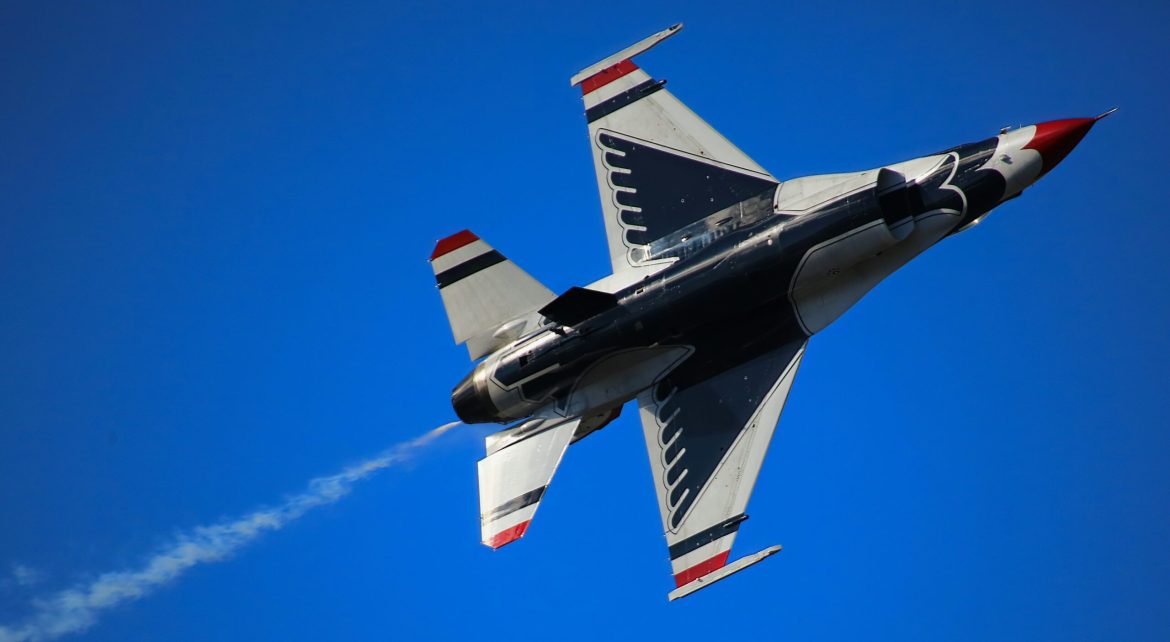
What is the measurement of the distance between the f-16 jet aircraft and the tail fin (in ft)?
0.10

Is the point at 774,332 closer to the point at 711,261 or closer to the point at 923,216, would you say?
the point at 711,261

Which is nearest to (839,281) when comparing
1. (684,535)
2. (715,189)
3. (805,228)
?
(805,228)

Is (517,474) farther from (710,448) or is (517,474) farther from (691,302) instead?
(691,302)

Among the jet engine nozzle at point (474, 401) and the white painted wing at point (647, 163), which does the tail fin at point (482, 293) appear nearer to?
the jet engine nozzle at point (474, 401)

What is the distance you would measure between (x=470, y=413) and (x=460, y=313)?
8.12 ft

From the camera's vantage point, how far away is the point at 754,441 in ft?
92.4

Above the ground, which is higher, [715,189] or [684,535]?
[715,189]

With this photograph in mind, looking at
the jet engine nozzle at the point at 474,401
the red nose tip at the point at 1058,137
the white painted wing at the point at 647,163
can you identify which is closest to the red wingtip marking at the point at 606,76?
the white painted wing at the point at 647,163

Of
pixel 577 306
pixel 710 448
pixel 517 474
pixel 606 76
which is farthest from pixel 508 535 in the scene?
pixel 606 76

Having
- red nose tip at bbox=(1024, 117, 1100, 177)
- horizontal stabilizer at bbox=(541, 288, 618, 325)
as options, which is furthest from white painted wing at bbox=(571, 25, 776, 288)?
red nose tip at bbox=(1024, 117, 1100, 177)

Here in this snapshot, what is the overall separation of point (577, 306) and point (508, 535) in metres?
5.16

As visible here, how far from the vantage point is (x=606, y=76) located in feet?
105

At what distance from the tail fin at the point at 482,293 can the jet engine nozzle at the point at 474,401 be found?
0.91 metres

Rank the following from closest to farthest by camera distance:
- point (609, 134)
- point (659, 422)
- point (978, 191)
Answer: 1. point (978, 191)
2. point (659, 422)
3. point (609, 134)
